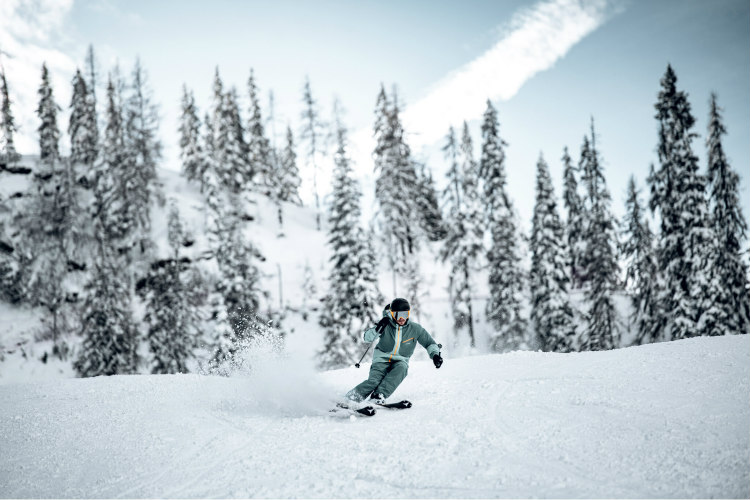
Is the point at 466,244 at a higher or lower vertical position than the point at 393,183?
lower

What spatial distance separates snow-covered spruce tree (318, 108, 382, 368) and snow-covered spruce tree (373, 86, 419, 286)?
29.8ft

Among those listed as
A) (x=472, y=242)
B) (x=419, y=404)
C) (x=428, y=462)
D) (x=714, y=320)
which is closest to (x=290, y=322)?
(x=472, y=242)

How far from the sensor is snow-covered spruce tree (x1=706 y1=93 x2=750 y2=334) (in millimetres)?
17703

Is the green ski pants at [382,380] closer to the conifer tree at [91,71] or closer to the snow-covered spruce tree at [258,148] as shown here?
the snow-covered spruce tree at [258,148]

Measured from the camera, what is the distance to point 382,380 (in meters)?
6.54

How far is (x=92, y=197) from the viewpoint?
1523 inches

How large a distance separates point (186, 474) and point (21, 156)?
53.0 m

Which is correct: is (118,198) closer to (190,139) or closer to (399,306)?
(190,139)

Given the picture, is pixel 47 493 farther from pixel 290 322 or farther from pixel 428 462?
pixel 290 322

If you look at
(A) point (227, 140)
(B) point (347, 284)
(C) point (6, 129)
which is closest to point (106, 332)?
(B) point (347, 284)

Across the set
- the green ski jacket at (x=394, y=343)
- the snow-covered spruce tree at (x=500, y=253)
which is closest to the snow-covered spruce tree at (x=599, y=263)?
the snow-covered spruce tree at (x=500, y=253)

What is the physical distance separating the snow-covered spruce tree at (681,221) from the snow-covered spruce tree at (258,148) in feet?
125

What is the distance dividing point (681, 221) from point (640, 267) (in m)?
6.64

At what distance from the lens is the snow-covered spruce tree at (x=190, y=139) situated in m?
45.7
